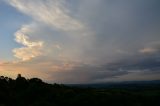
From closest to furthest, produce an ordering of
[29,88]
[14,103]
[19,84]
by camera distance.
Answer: [14,103] → [29,88] → [19,84]

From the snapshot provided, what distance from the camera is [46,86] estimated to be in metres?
138

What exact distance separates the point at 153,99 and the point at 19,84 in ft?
192

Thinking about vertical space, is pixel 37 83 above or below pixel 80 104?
above

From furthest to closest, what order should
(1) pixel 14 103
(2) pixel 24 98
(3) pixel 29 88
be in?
(3) pixel 29 88 → (2) pixel 24 98 → (1) pixel 14 103

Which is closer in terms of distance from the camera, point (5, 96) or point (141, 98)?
point (5, 96)

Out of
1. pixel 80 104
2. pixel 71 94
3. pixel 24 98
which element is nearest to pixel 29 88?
pixel 24 98

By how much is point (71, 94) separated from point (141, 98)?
30751 millimetres

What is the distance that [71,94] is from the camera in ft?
418

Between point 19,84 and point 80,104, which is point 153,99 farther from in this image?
point 19,84

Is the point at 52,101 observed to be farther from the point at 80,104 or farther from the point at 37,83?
the point at 37,83

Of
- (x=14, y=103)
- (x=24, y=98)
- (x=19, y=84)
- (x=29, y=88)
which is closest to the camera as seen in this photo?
(x=14, y=103)

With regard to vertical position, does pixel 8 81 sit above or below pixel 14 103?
above

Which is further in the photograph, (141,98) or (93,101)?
(141,98)

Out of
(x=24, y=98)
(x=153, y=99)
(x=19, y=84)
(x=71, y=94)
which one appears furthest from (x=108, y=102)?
(x=19, y=84)
